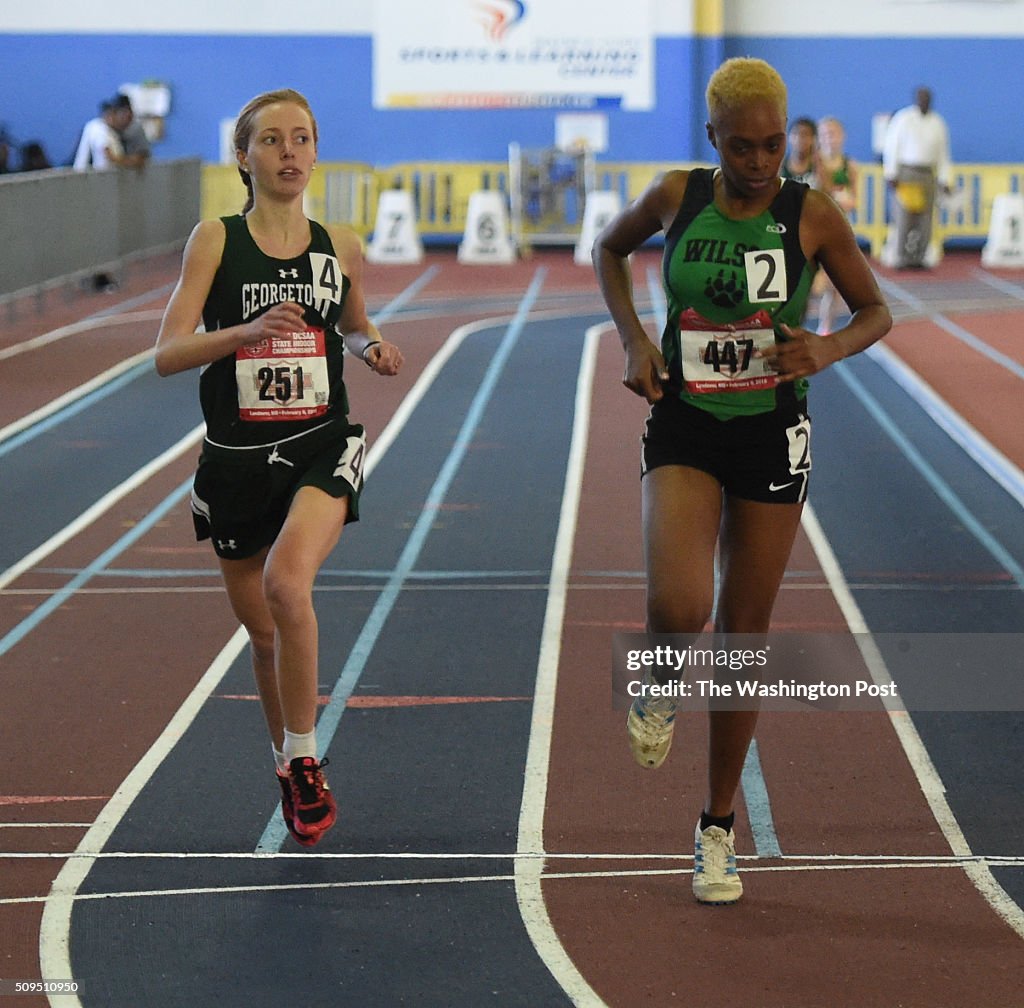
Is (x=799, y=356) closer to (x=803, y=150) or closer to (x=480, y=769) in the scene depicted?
(x=480, y=769)

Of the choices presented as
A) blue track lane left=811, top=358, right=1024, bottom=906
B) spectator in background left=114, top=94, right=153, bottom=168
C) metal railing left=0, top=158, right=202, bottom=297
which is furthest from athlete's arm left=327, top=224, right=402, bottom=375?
spectator in background left=114, top=94, right=153, bottom=168

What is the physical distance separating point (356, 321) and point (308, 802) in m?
1.13

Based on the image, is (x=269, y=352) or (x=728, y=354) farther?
(x=269, y=352)

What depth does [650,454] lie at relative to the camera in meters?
3.94

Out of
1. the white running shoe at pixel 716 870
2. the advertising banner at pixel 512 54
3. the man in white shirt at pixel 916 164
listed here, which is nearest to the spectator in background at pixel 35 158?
the advertising banner at pixel 512 54

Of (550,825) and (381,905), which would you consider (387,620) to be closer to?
(550,825)

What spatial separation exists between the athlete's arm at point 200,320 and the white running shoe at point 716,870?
56.7 inches

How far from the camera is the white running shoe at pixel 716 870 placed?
398cm

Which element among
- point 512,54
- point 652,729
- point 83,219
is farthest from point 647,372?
point 512,54

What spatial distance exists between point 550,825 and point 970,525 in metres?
4.24

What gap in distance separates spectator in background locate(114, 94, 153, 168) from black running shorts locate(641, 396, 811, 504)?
49.4ft

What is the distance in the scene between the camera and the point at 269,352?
4008 millimetres

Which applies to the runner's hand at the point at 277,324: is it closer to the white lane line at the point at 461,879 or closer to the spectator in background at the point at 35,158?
the white lane line at the point at 461,879

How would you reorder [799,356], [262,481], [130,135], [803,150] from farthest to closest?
[130,135]
[803,150]
[262,481]
[799,356]
